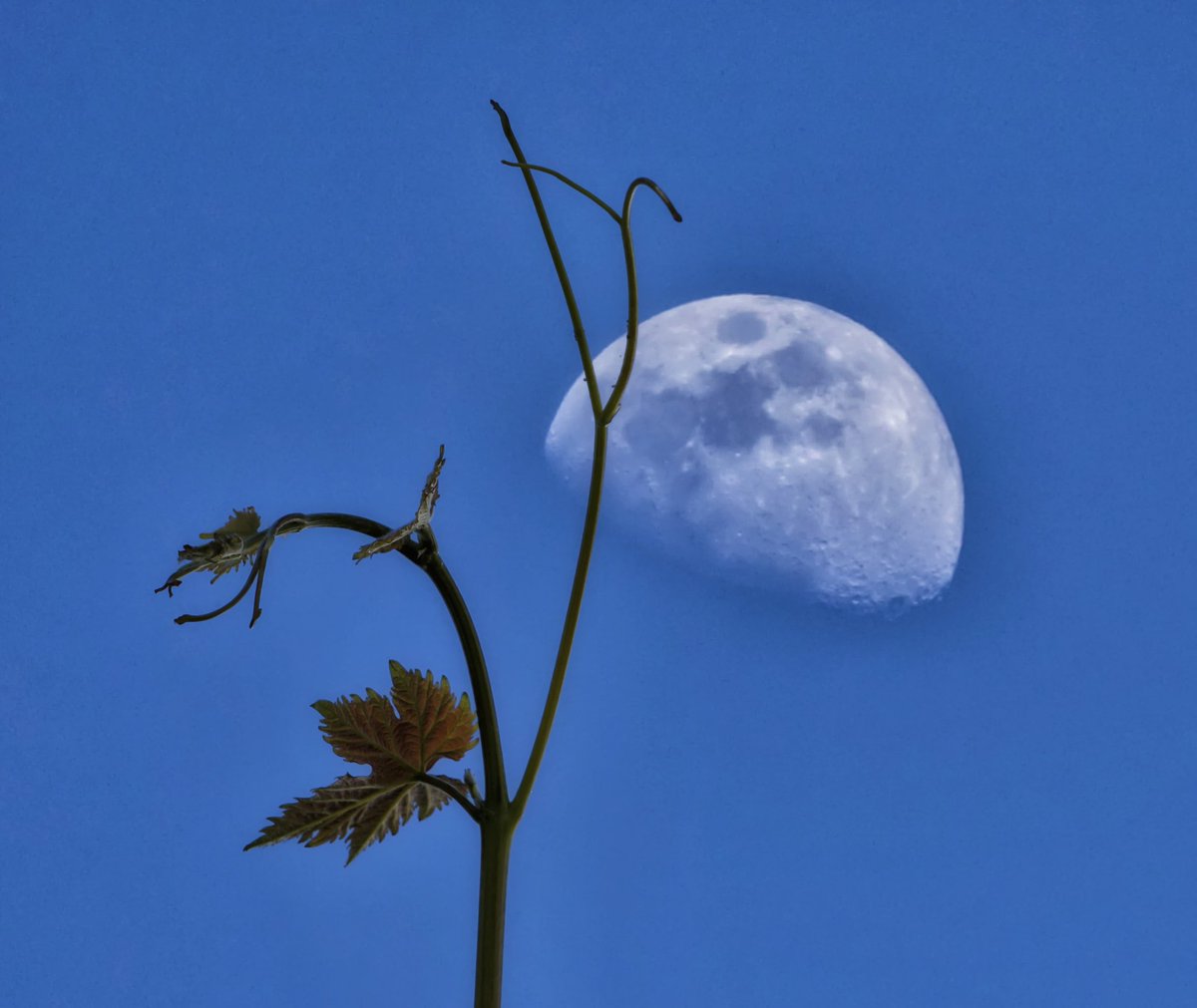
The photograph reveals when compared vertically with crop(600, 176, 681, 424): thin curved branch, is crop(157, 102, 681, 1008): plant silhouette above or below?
below

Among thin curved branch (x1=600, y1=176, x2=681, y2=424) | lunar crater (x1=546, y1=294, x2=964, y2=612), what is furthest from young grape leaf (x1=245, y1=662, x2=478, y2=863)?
lunar crater (x1=546, y1=294, x2=964, y2=612)

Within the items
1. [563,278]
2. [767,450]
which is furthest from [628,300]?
[767,450]

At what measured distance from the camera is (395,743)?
1.26ft

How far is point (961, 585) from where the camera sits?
115 centimetres

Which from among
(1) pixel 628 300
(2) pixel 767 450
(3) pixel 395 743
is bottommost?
(3) pixel 395 743

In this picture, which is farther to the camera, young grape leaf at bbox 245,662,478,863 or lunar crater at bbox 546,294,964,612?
lunar crater at bbox 546,294,964,612

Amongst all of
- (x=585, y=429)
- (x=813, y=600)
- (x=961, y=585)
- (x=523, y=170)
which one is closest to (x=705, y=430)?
(x=585, y=429)

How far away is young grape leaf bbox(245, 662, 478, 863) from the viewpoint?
0.38 m

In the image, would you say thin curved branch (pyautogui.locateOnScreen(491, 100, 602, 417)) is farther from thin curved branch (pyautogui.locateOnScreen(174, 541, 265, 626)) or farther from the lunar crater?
the lunar crater

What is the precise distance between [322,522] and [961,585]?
91 cm

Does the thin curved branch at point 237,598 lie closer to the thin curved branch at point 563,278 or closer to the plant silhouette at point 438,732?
the plant silhouette at point 438,732

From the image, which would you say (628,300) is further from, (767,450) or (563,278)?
(767,450)

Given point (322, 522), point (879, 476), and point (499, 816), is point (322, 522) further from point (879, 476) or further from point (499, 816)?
point (879, 476)

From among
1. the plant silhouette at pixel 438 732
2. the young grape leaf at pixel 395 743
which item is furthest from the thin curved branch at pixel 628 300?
the young grape leaf at pixel 395 743
